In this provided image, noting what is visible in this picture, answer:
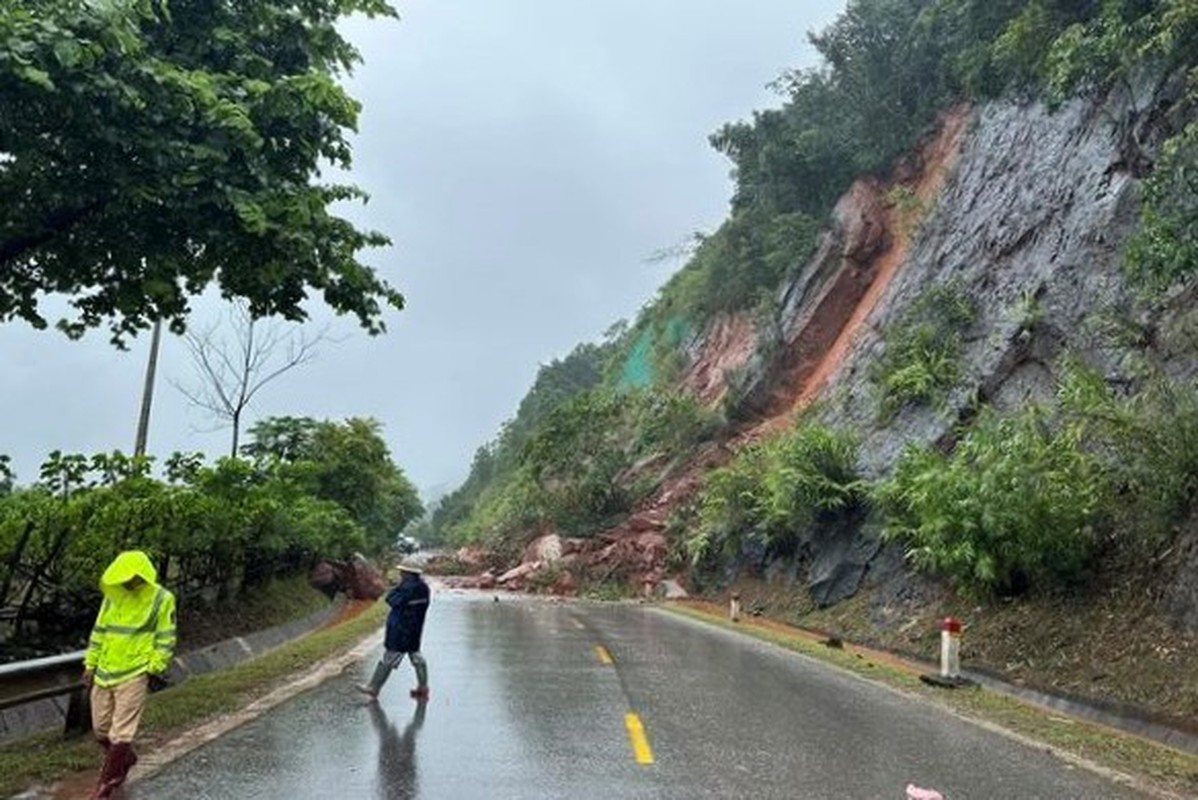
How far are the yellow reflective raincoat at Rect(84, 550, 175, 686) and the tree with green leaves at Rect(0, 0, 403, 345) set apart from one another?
2.82 meters

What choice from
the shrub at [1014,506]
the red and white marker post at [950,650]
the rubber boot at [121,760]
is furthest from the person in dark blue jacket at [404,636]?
Answer: the shrub at [1014,506]

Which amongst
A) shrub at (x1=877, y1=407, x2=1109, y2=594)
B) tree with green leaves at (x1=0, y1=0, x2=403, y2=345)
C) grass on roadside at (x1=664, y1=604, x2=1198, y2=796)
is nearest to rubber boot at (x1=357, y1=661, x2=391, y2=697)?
tree with green leaves at (x1=0, y1=0, x2=403, y2=345)

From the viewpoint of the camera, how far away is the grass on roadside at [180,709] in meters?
7.68

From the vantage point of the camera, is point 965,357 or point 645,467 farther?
point 645,467

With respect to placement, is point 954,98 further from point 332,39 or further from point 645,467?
point 332,39

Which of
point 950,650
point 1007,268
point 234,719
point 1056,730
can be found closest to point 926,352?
point 1007,268

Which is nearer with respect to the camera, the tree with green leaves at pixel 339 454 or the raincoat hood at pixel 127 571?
the raincoat hood at pixel 127 571

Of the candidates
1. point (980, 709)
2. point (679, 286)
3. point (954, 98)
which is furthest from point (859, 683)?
point (679, 286)

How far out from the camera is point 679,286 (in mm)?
63094

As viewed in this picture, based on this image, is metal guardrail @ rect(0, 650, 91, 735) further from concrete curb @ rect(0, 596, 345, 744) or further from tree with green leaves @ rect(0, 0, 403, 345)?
tree with green leaves @ rect(0, 0, 403, 345)

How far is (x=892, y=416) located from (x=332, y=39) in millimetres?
21019

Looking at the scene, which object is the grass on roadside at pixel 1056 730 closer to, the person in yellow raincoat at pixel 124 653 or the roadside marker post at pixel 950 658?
the roadside marker post at pixel 950 658

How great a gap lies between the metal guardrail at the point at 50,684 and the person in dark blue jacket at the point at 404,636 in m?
2.91

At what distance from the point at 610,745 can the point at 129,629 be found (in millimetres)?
3813
